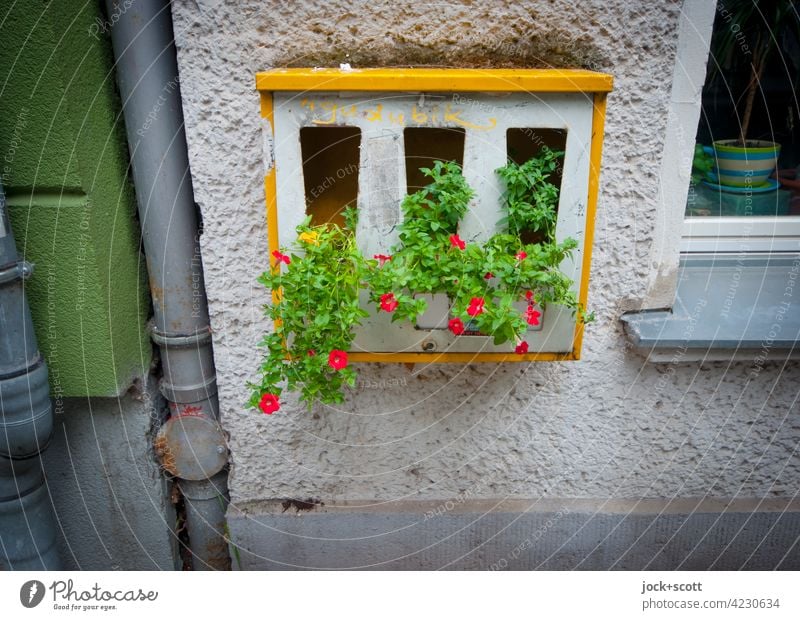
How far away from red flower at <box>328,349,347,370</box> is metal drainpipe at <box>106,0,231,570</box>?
55 cm

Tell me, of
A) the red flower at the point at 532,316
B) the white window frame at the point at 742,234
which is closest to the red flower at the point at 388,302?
the red flower at the point at 532,316

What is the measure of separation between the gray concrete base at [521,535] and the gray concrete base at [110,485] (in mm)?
255

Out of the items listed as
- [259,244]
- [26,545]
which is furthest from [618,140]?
[26,545]

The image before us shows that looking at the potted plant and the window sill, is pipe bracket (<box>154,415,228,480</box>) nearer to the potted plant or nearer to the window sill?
the window sill

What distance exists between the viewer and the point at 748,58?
6.66 ft

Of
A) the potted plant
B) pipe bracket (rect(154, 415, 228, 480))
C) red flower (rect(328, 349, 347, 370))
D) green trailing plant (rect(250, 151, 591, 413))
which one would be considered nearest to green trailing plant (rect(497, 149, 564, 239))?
green trailing plant (rect(250, 151, 591, 413))

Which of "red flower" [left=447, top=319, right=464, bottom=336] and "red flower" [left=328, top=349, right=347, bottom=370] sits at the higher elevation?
"red flower" [left=447, top=319, right=464, bottom=336]

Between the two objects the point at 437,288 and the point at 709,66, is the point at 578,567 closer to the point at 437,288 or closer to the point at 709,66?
the point at 437,288

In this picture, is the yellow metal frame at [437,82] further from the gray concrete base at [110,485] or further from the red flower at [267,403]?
the gray concrete base at [110,485]

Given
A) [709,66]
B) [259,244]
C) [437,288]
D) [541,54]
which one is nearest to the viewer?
[437,288]

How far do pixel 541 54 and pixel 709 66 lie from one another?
0.68 metres

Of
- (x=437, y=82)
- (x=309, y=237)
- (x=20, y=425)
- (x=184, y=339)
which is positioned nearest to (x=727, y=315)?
(x=437, y=82)

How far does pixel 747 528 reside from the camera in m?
2.09

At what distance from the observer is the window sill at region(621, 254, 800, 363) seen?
180cm
